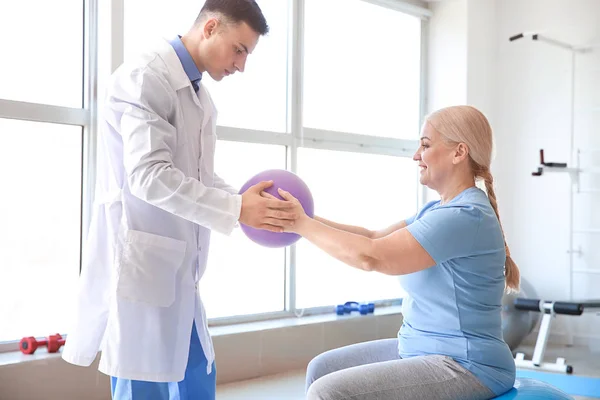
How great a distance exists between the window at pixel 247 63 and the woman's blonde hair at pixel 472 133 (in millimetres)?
1959

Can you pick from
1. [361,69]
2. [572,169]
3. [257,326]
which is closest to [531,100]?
[572,169]

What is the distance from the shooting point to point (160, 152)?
5.69 ft

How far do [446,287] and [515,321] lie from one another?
2.90 metres

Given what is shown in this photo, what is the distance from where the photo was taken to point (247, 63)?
13.3ft

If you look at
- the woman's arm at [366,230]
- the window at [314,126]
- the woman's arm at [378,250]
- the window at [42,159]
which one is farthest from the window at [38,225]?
the woman's arm at [378,250]

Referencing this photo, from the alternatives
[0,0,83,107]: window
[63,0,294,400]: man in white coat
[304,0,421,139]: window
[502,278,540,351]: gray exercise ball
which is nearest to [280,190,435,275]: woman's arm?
[63,0,294,400]: man in white coat

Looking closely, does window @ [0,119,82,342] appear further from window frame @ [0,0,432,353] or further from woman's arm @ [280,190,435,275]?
woman's arm @ [280,190,435,275]

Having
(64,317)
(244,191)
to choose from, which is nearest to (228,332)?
(64,317)

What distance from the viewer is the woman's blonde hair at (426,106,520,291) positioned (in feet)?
6.40

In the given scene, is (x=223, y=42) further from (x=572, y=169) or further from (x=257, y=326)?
(x=572, y=169)

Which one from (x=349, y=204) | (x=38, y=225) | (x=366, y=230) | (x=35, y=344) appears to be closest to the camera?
(x=366, y=230)

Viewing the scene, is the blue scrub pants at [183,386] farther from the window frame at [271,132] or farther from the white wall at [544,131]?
the white wall at [544,131]

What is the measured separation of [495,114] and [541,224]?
0.98 m

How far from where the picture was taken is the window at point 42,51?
9.91 ft
